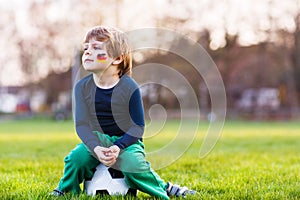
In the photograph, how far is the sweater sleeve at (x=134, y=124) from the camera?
9.44ft

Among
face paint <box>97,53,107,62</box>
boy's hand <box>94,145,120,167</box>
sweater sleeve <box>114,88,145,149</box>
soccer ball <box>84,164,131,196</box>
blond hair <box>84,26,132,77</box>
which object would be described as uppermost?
blond hair <box>84,26,132,77</box>

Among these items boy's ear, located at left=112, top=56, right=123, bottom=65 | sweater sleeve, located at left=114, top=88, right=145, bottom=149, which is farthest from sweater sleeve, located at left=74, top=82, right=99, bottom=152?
boy's ear, located at left=112, top=56, right=123, bottom=65

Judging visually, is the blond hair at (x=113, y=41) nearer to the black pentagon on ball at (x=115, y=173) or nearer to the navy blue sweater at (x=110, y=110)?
the navy blue sweater at (x=110, y=110)

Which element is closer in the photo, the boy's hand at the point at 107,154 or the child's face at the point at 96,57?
the boy's hand at the point at 107,154

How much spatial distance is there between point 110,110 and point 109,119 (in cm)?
6

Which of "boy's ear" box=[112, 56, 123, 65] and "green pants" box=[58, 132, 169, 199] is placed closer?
"green pants" box=[58, 132, 169, 199]

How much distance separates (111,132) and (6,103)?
43.7 meters

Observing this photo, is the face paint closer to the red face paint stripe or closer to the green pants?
the red face paint stripe

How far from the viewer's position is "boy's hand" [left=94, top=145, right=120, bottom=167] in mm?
2787

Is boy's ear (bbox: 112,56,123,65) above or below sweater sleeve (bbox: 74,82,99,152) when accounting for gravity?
above

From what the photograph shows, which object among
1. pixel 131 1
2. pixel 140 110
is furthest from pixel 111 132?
pixel 131 1

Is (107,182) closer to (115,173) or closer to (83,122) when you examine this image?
(115,173)

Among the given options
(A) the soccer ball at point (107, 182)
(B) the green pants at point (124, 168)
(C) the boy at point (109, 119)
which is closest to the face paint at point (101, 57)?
(C) the boy at point (109, 119)

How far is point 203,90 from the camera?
30.4 meters
